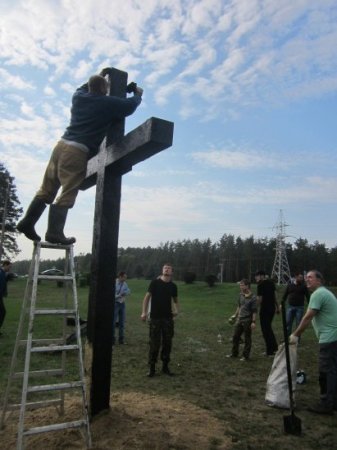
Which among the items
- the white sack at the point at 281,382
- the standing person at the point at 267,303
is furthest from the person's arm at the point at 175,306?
the white sack at the point at 281,382

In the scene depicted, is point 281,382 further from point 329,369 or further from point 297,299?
point 297,299

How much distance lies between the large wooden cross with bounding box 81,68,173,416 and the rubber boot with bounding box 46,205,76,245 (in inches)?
20.8

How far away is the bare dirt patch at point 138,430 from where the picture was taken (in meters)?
4.05

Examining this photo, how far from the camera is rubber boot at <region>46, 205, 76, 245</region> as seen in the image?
4305 millimetres

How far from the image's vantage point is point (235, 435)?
468 cm

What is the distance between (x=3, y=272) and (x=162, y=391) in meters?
5.95

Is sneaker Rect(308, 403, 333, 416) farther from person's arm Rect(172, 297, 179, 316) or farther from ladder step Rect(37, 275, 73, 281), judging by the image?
ladder step Rect(37, 275, 73, 281)

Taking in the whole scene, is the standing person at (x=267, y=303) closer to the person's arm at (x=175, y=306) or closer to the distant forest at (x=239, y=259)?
the person's arm at (x=175, y=306)

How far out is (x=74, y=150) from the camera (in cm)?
434

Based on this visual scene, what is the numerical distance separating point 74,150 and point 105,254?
3.92 feet

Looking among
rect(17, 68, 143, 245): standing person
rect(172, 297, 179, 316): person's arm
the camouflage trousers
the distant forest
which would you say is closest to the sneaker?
the camouflage trousers

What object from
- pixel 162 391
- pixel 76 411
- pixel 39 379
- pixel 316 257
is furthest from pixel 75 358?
pixel 316 257

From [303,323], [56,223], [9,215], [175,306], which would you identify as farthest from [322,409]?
[9,215]

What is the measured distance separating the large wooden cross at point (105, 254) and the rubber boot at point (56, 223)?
527mm
